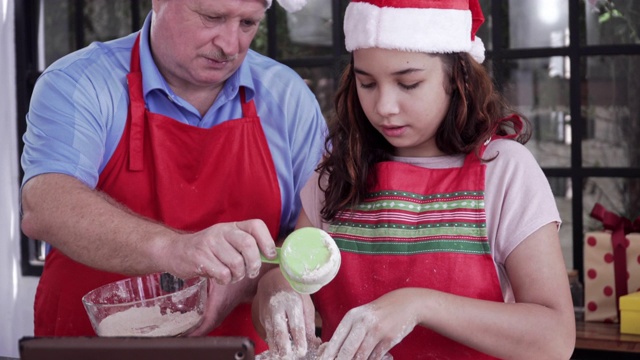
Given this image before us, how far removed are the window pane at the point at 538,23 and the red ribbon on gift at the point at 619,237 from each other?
26.3 inches

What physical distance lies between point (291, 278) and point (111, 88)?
0.76 meters

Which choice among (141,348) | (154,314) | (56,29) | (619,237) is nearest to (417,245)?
(154,314)

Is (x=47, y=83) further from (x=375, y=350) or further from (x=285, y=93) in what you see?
(x=375, y=350)

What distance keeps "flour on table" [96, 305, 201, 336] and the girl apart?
17 cm

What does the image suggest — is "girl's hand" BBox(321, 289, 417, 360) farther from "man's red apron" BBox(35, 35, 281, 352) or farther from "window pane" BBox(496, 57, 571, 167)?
"window pane" BBox(496, 57, 571, 167)

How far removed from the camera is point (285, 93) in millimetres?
Result: 2061

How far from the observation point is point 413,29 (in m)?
1.58

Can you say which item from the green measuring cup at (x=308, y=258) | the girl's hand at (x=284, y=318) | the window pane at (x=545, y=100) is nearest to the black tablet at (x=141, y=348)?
the green measuring cup at (x=308, y=258)

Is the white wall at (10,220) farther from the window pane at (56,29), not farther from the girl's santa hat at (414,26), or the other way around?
the girl's santa hat at (414,26)

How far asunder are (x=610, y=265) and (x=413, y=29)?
1626 mm

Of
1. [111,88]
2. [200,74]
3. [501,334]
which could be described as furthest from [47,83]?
[501,334]

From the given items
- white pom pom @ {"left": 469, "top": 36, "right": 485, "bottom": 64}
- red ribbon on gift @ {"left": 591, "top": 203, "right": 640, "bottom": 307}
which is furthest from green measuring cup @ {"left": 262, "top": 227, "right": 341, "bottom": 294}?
red ribbon on gift @ {"left": 591, "top": 203, "right": 640, "bottom": 307}

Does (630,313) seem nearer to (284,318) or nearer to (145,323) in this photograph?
(284,318)

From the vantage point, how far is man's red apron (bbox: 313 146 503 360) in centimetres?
162
